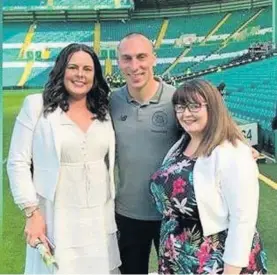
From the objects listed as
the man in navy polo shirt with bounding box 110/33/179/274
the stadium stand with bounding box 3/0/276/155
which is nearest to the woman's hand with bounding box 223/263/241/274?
the man in navy polo shirt with bounding box 110/33/179/274

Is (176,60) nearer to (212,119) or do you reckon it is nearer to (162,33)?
(162,33)

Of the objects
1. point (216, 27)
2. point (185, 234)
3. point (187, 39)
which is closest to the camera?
point (185, 234)

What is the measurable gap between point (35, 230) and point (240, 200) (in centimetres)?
68

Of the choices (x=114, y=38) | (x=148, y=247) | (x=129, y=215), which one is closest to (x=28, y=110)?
(x=129, y=215)

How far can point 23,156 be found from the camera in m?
1.89

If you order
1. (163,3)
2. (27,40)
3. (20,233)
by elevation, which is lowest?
(20,233)

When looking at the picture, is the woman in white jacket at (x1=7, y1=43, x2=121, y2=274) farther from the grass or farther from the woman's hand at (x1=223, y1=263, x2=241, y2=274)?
the grass

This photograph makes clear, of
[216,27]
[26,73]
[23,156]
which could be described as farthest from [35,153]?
[26,73]

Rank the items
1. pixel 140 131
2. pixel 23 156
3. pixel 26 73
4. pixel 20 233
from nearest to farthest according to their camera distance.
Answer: pixel 23 156
pixel 140 131
pixel 20 233
pixel 26 73

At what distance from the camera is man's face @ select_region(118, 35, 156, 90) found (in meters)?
1.91

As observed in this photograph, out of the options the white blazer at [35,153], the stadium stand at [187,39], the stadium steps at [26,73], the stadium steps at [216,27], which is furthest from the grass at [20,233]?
the stadium steps at [26,73]

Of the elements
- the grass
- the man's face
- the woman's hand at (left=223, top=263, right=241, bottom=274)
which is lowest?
the grass

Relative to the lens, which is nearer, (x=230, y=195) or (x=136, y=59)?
(x=230, y=195)

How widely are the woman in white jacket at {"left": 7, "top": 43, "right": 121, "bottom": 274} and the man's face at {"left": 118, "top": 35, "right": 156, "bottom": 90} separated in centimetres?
9
